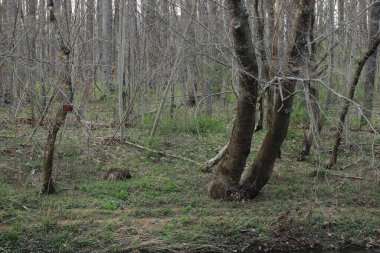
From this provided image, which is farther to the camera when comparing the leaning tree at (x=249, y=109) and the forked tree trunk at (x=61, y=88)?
the forked tree trunk at (x=61, y=88)

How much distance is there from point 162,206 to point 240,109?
2.41 m

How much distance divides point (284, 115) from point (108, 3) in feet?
37.8

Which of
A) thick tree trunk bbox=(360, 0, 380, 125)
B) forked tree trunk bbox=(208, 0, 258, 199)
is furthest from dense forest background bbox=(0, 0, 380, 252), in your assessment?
thick tree trunk bbox=(360, 0, 380, 125)

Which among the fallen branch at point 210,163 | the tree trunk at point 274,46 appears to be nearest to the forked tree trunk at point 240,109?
the tree trunk at point 274,46

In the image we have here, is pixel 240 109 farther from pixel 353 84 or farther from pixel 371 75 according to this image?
pixel 371 75

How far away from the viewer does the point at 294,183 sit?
11492 millimetres

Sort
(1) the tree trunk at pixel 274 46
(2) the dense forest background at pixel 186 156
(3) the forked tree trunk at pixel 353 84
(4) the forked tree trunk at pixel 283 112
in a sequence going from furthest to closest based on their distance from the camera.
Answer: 1. (3) the forked tree trunk at pixel 353 84
2. (1) the tree trunk at pixel 274 46
3. (4) the forked tree trunk at pixel 283 112
4. (2) the dense forest background at pixel 186 156

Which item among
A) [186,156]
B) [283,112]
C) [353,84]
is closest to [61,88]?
[283,112]

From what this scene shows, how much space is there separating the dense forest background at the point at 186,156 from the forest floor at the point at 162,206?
0.03m

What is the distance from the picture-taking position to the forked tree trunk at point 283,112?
9266 millimetres

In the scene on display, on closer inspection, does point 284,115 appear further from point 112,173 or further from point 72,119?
point 72,119

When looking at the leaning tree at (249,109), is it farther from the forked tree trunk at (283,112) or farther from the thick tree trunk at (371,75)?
the thick tree trunk at (371,75)

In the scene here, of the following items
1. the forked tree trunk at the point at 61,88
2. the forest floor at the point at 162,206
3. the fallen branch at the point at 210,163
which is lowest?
the forest floor at the point at 162,206

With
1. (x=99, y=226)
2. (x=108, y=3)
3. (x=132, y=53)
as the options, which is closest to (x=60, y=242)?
(x=99, y=226)
